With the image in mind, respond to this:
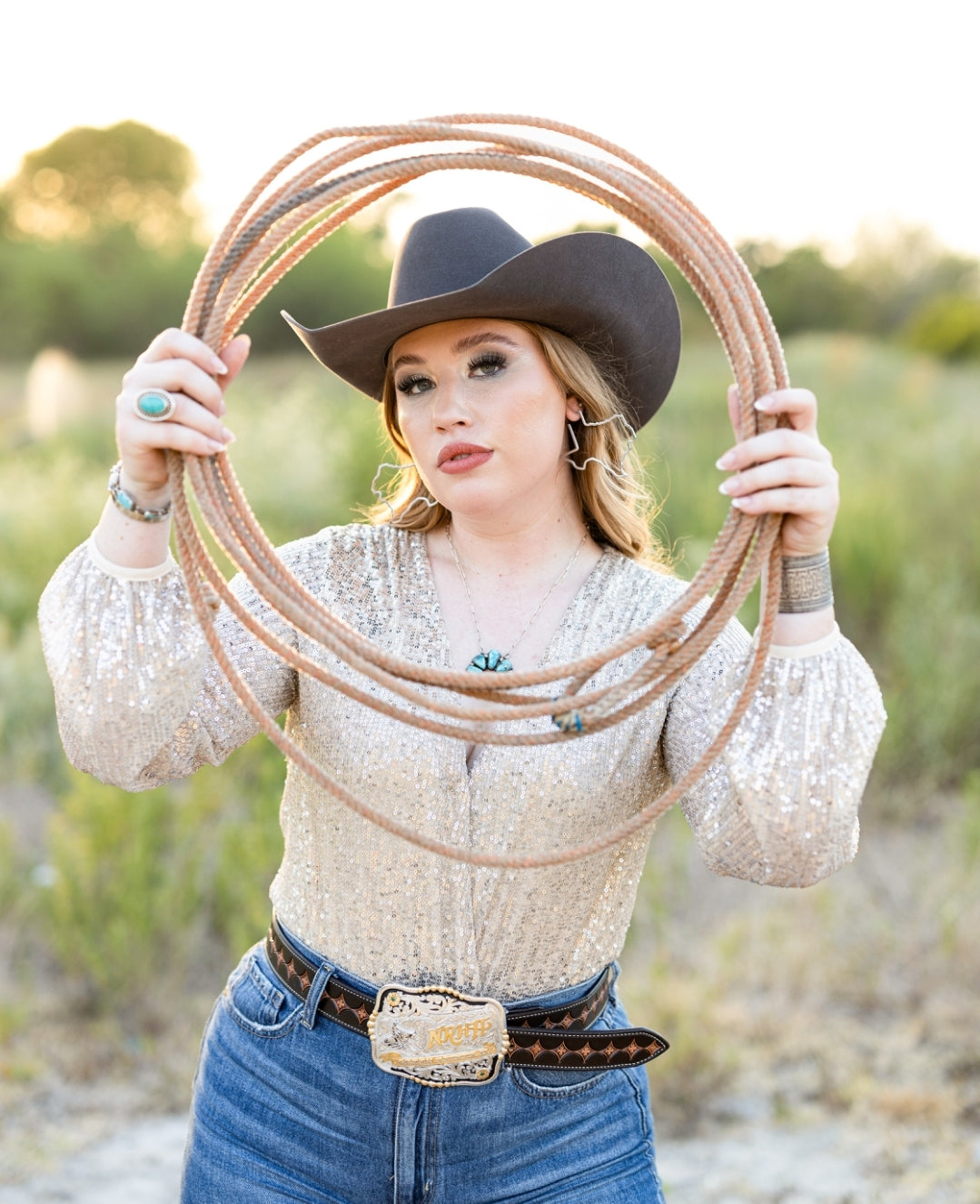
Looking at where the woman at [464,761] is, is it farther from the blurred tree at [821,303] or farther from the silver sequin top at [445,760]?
the blurred tree at [821,303]

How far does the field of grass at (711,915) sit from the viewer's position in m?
3.54

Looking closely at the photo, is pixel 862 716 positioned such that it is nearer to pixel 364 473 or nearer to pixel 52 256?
pixel 364 473

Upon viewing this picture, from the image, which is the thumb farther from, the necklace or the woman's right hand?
the necklace

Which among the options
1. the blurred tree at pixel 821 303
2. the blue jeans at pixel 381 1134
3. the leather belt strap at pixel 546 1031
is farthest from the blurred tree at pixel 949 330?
the blue jeans at pixel 381 1134

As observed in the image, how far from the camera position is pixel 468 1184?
174 centimetres

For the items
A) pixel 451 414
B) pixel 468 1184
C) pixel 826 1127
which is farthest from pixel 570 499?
pixel 826 1127

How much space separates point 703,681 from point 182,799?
2883mm

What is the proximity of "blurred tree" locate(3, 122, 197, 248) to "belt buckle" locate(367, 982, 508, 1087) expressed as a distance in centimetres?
2606

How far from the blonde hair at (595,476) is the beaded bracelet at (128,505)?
0.58 meters

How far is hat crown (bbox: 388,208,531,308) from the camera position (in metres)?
1.91

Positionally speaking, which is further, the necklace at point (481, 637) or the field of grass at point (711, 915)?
the field of grass at point (711, 915)

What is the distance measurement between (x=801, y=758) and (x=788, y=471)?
387mm

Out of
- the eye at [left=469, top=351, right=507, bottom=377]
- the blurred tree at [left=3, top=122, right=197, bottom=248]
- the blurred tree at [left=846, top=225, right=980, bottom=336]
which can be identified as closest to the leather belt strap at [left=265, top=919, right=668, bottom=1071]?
the eye at [left=469, top=351, right=507, bottom=377]

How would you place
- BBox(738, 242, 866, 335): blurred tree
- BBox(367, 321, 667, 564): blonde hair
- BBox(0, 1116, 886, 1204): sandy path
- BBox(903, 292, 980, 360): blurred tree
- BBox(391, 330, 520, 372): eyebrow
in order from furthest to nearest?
1. BBox(738, 242, 866, 335): blurred tree
2. BBox(903, 292, 980, 360): blurred tree
3. BBox(0, 1116, 886, 1204): sandy path
4. BBox(367, 321, 667, 564): blonde hair
5. BBox(391, 330, 520, 372): eyebrow
